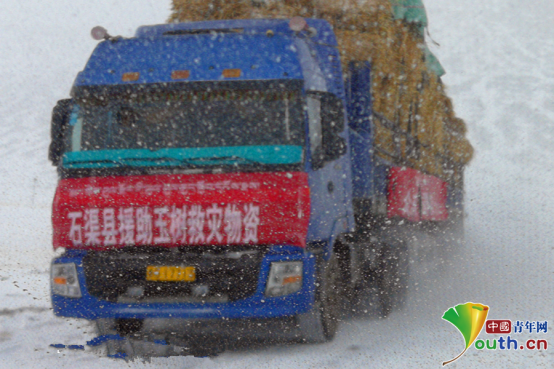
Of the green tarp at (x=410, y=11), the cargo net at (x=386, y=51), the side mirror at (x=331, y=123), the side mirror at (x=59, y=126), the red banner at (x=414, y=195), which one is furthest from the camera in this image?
the green tarp at (x=410, y=11)

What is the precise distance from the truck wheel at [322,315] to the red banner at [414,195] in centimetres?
152

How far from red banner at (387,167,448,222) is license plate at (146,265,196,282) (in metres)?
2.69

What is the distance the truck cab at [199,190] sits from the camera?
17.6ft

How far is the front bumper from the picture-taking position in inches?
210

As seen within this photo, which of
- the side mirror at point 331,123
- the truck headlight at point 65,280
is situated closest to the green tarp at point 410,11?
the side mirror at point 331,123

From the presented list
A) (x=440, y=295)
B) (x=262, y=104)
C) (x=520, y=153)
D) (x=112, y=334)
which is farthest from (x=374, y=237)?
(x=520, y=153)

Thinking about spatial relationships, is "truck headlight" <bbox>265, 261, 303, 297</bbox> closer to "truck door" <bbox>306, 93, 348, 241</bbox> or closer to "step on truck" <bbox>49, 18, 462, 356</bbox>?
"step on truck" <bbox>49, 18, 462, 356</bbox>

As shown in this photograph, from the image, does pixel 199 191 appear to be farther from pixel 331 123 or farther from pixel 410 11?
pixel 410 11

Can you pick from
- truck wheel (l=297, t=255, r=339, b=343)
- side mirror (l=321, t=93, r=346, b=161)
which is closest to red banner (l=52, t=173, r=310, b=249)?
side mirror (l=321, t=93, r=346, b=161)

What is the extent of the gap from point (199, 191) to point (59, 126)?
4.68ft

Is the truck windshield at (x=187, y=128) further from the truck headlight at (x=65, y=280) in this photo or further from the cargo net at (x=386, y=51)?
the cargo net at (x=386, y=51)

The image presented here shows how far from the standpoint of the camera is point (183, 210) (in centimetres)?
543

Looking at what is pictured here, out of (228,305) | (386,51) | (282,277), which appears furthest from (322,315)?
(386,51)

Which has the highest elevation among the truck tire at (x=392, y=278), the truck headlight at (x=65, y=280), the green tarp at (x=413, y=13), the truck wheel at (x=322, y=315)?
the green tarp at (x=413, y=13)
